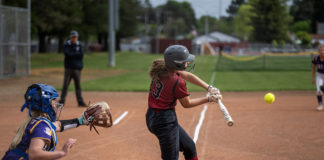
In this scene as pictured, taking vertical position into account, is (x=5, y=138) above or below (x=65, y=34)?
below

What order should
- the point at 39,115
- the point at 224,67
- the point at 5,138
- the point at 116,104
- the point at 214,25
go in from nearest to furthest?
the point at 39,115 → the point at 5,138 → the point at 116,104 → the point at 224,67 → the point at 214,25

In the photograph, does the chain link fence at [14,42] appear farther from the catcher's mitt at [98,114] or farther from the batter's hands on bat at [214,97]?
the batter's hands on bat at [214,97]

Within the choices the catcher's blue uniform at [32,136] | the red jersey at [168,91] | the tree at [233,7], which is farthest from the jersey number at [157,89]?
the tree at [233,7]

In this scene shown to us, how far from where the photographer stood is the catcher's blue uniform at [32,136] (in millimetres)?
3699

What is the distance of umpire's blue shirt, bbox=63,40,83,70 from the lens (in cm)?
1242

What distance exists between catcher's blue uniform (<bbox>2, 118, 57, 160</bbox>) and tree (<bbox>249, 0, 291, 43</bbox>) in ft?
279

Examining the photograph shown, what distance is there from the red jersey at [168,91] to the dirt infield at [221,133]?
2.26 meters

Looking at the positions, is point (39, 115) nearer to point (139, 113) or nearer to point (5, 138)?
point (5, 138)

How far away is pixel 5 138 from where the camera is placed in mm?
8445

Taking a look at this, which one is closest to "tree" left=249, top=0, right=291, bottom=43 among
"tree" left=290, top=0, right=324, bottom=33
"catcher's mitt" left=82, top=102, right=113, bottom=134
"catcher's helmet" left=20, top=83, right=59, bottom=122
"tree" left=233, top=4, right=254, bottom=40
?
"tree" left=290, top=0, right=324, bottom=33

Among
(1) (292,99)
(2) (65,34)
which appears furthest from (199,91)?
(2) (65,34)

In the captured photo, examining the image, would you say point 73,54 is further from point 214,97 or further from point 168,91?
point 214,97

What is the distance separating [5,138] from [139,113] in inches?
170

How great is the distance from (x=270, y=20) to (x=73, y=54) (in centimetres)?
7790
